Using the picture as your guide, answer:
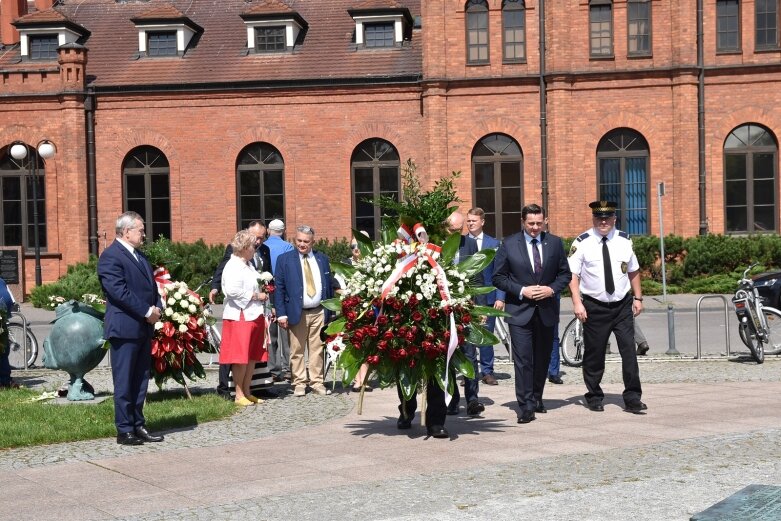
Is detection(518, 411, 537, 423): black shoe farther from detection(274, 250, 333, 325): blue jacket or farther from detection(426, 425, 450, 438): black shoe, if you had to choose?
detection(274, 250, 333, 325): blue jacket

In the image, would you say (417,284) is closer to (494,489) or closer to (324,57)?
(494,489)

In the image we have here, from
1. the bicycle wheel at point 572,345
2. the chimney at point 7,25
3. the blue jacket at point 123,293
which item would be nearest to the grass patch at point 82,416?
the blue jacket at point 123,293

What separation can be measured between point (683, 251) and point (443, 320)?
21164 mm

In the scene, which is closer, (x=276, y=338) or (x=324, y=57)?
(x=276, y=338)

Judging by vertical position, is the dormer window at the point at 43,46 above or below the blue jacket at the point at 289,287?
above

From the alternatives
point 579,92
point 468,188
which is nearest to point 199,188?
point 468,188

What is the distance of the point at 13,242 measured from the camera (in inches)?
1284

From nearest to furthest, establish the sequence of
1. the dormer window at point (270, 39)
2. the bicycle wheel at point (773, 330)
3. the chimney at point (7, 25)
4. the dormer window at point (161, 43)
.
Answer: the bicycle wheel at point (773, 330) < the dormer window at point (270, 39) < the dormer window at point (161, 43) < the chimney at point (7, 25)

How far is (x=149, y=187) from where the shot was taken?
32.2m

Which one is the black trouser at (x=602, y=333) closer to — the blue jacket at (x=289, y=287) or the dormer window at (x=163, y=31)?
the blue jacket at (x=289, y=287)

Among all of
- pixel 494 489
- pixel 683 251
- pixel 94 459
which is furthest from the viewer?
pixel 683 251

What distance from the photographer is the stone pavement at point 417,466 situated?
A: 22.3ft

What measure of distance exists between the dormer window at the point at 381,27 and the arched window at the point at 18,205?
399 inches

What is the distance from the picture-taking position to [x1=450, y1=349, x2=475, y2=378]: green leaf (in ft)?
30.5
